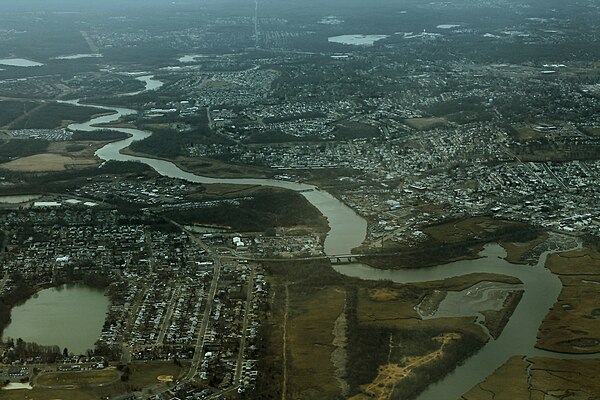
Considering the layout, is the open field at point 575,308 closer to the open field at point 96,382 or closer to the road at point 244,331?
the road at point 244,331

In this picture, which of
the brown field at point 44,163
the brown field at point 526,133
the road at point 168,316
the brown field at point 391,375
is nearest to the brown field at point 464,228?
the brown field at point 391,375

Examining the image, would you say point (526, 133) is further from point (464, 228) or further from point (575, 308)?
point (575, 308)

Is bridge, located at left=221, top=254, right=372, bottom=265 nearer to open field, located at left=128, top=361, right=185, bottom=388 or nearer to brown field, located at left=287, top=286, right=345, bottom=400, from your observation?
brown field, located at left=287, top=286, right=345, bottom=400

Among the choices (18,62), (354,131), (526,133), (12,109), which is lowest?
(18,62)

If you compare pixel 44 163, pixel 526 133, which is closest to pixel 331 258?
pixel 44 163

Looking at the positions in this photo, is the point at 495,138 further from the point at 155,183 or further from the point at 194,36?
the point at 194,36
